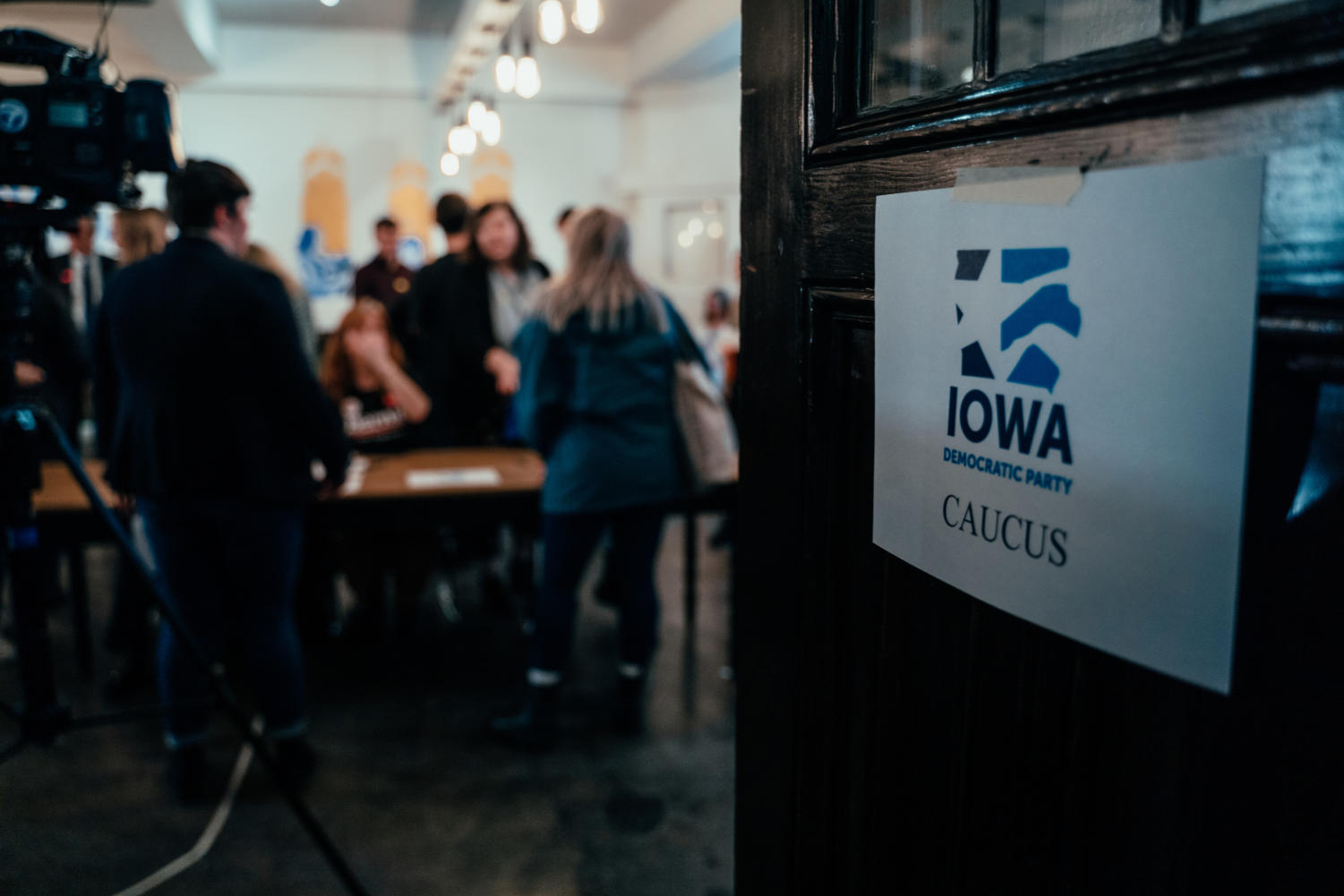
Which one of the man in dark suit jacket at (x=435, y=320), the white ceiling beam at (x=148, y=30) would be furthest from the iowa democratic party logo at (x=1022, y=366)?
the white ceiling beam at (x=148, y=30)

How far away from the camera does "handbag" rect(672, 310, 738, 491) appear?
2469 mm

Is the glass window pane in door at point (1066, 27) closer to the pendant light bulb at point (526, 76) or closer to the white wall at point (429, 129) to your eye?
the pendant light bulb at point (526, 76)

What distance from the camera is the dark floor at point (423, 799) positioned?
1984mm

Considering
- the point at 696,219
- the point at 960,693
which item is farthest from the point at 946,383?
the point at 696,219

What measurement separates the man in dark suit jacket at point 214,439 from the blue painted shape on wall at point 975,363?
1.77 metres

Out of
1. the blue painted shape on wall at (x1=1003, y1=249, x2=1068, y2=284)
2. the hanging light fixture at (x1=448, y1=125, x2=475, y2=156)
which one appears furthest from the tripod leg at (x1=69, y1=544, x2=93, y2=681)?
the hanging light fixture at (x1=448, y1=125, x2=475, y2=156)

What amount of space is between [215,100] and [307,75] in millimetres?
780

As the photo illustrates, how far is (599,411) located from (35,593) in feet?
4.03

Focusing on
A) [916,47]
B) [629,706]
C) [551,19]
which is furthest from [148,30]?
[916,47]

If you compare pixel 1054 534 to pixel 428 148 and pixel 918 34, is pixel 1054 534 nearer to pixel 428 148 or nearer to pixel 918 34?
pixel 918 34

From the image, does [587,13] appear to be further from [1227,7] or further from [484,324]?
[1227,7]

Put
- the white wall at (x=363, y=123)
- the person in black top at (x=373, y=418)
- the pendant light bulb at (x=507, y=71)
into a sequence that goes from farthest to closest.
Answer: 1. the white wall at (x=363, y=123)
2. the pendant light bulb at (x=507, y=71)
3. the person in black top at (x=373, y=418)

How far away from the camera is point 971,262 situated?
2.06 feet

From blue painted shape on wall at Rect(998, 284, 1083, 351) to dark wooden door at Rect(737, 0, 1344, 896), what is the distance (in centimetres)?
8
